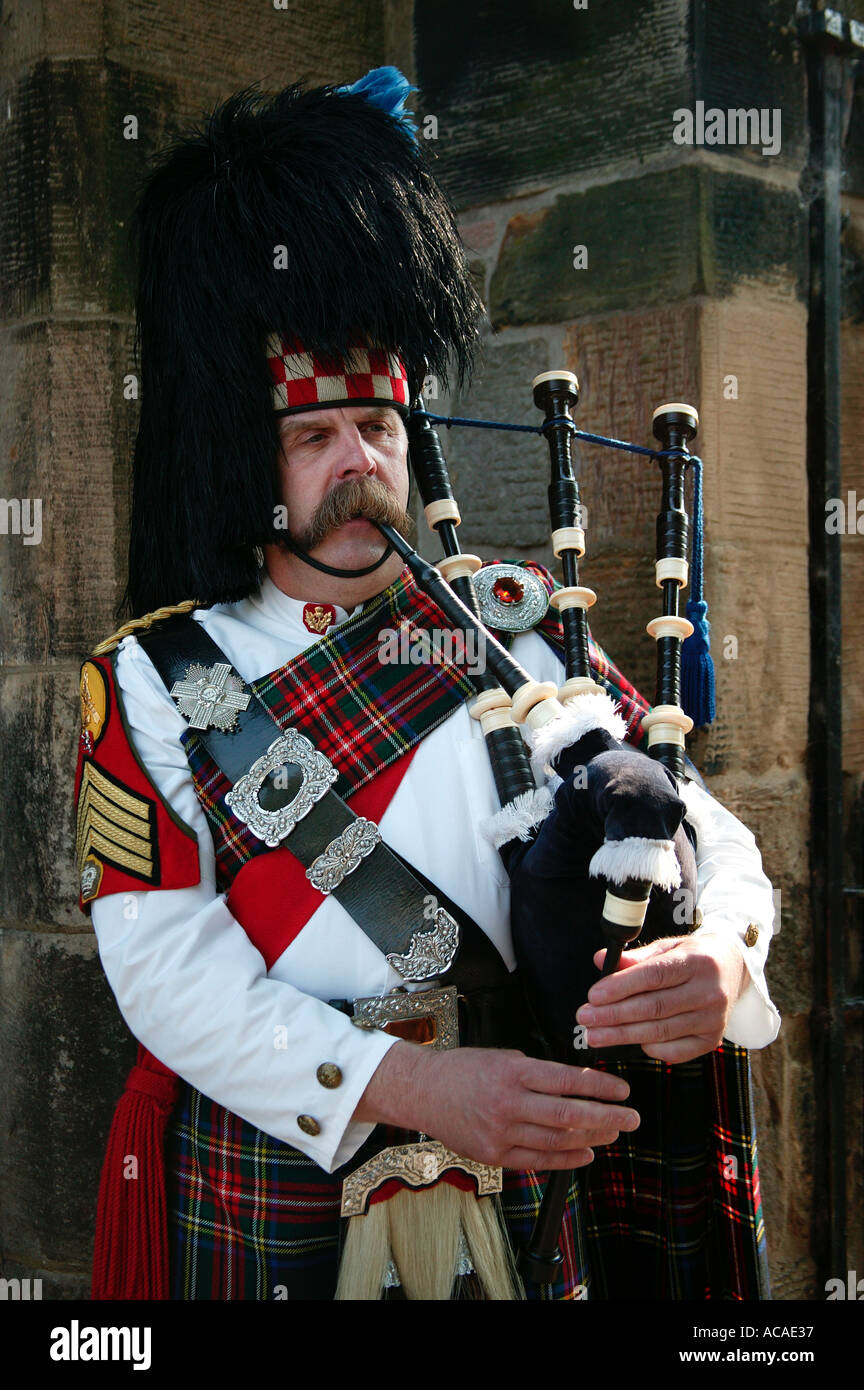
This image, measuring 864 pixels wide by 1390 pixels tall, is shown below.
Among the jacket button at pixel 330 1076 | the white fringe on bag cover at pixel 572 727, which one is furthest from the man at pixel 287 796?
the white fringe on bag cover at pixel 572 727

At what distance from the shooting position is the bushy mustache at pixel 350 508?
5.54ft

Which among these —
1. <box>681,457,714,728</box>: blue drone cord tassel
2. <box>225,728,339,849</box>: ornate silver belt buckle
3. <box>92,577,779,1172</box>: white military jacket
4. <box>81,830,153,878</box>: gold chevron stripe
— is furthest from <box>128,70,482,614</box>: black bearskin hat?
<box>681,457,714,728</box>: blue drone cord tassel

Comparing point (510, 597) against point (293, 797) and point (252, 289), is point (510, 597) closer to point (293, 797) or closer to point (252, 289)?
point (293, 797)

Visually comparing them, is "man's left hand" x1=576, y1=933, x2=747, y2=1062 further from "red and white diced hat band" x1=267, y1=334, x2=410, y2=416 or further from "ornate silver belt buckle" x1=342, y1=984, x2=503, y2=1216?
"red and white diced hat band" x1=267, y1=334, x2=410, y2=416

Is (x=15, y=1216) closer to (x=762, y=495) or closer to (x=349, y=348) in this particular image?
(x=349, y=348)

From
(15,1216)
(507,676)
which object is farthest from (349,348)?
(15,1216)

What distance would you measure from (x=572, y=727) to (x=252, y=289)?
2.60ft

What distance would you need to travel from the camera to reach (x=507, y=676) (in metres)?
1.56

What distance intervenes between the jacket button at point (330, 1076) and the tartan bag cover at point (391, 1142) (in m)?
0.13

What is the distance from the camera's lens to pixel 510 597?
1.80m

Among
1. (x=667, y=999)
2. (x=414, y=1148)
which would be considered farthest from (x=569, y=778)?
(x=414, y=1148)

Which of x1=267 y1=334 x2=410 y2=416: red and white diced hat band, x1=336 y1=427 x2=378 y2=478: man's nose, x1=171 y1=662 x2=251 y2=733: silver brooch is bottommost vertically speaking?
x1=171 y1=662 x2=251 y2=733: silver brooch

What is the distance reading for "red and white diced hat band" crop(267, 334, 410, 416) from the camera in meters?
1.71
